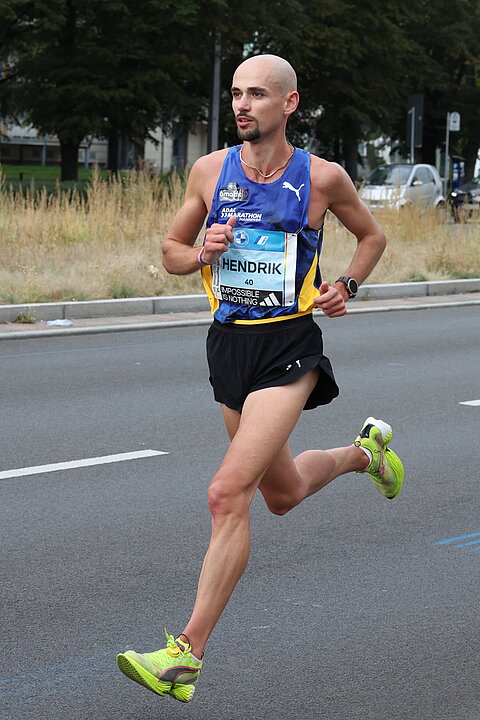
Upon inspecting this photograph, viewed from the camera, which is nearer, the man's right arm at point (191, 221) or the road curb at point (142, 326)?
the man's right arm at point (191, 221)

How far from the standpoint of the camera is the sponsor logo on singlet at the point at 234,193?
4320mm

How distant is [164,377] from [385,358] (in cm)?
226

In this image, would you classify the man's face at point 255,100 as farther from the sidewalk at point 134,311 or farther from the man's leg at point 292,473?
the sidewalk at point 134,311

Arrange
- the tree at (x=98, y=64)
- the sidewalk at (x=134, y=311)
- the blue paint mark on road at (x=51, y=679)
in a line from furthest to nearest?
the tree at (x=98, y=64) → the sidewalk at (x=134, y=311) → the blue paint mark on road at (x=51, y=679)

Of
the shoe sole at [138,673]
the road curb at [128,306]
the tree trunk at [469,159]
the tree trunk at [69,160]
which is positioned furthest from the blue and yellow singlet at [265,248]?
the tree trunk at [469,159]

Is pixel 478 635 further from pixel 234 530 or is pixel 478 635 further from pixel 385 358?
pixel 385 358

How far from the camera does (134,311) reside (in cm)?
1429

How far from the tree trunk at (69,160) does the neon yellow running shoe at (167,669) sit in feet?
105

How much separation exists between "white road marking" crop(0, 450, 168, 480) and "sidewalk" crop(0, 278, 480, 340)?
521 cm

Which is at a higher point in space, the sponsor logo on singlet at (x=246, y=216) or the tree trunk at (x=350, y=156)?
the tree trunk at (x=350, y=156)

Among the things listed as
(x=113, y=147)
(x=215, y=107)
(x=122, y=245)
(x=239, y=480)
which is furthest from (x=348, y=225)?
Answer: (x=113, y=147)

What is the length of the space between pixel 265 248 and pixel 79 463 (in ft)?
10.1

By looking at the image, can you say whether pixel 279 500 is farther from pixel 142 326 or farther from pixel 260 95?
pixel 142 326

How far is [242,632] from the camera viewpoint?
4.49m
